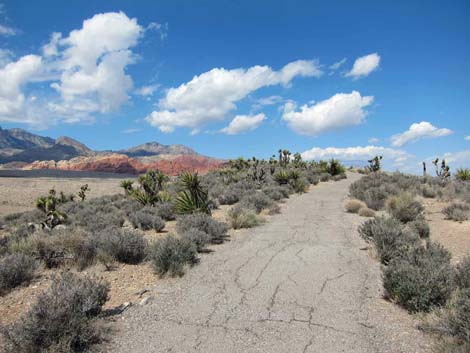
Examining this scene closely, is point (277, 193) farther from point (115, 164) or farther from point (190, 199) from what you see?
point (115, 164)

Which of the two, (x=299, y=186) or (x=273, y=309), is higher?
(x=299, y=186)

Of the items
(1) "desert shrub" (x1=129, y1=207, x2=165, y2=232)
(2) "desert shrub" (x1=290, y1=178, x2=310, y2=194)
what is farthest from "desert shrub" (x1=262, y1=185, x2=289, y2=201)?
(1) "desert shrub" (x1=129, y1=207, x2=165, y2=232)

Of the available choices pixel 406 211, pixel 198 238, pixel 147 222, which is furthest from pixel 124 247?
pixel 406 211

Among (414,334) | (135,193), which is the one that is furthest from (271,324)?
(135,193)

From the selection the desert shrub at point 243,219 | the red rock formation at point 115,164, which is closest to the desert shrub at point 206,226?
the desert shrub at point 243,219

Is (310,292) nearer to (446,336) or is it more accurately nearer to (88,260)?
(446,336)

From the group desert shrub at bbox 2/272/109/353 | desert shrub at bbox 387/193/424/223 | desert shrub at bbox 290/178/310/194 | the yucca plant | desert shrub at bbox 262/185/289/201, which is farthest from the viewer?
desert shrub at bbox 290/178/310/194

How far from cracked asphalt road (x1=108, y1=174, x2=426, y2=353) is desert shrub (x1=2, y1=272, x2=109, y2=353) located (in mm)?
443

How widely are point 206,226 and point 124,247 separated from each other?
357 centimetres

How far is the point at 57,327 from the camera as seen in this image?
14.6 feet

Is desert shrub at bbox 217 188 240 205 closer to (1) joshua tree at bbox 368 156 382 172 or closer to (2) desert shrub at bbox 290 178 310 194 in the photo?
(2) desert shrub at bbox 290 178 310 194

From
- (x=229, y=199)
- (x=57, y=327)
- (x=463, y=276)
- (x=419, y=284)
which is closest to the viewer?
(x=57, y=327)

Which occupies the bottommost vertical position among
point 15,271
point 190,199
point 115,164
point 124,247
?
point 15,271

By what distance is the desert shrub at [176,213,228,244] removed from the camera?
1138cm
